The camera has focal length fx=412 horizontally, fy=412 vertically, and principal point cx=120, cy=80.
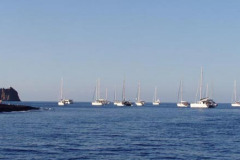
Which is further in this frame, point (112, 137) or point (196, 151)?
point (112, 137)

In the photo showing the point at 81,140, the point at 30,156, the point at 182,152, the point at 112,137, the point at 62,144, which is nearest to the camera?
the point at 30,156

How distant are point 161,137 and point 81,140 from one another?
12725 mm

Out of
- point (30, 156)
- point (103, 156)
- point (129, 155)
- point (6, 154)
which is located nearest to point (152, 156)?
point (129, 155)

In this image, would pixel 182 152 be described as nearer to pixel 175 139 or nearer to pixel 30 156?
pixel 175 139

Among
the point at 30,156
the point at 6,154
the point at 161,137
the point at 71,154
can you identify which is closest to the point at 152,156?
the point at 71,154

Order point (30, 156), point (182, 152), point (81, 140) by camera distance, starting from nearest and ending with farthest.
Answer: point (30, 156)
point (182, 152)
point (81, 140)

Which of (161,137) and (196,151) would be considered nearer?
(196,151)

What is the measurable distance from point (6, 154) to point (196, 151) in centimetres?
2090

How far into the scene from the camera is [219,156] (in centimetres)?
4375

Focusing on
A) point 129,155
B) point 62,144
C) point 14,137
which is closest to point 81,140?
point 62,144

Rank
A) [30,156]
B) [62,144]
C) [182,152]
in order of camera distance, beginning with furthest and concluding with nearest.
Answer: [62,144], [182,152], [30,156]

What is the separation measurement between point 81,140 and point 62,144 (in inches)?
210

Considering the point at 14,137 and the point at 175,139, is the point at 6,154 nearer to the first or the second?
the point at 14,137

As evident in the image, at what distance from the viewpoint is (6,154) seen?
42.6m
